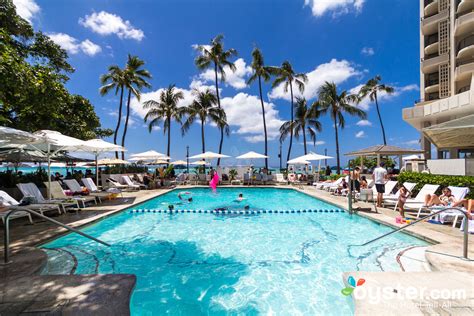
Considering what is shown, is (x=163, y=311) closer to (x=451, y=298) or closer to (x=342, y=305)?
(x=342, y=305)

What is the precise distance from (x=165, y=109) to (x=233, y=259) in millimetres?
Result: 26530

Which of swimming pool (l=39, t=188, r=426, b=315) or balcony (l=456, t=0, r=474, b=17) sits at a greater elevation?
balcony (l=456, t=0, r=474, b=17)

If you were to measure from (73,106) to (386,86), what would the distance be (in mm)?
37137

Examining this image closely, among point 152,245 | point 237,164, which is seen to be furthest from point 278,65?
point 152,245

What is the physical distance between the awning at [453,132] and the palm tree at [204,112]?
70.9 ft

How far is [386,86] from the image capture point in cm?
3294

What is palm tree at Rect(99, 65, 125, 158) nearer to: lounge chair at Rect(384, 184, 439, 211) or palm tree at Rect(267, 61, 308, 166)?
palm tree at Rect(267, 61, 308, 166)

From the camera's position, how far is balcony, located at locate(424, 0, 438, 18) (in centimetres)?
2610

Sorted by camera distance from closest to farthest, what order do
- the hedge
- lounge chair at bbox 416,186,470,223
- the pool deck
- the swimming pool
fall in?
the pool deck → the swimming pool → lounge chair at bbox 416,186,470,223 → the hedge

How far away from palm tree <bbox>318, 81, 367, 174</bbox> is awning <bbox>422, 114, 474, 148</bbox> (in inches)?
786

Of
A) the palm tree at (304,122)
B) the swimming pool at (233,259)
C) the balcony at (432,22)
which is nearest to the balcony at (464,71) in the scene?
the balcony at (432,22)

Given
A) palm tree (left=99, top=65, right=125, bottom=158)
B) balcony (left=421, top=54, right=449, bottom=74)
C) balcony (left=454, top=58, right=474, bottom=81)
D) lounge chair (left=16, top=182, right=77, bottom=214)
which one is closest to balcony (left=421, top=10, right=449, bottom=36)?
balcony (left=421, top=54, right=449, bottom=74)

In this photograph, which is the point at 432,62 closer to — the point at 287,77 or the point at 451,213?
the point at 287,77

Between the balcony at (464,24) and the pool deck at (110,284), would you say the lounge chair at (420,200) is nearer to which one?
the pool deck at (110,284)
